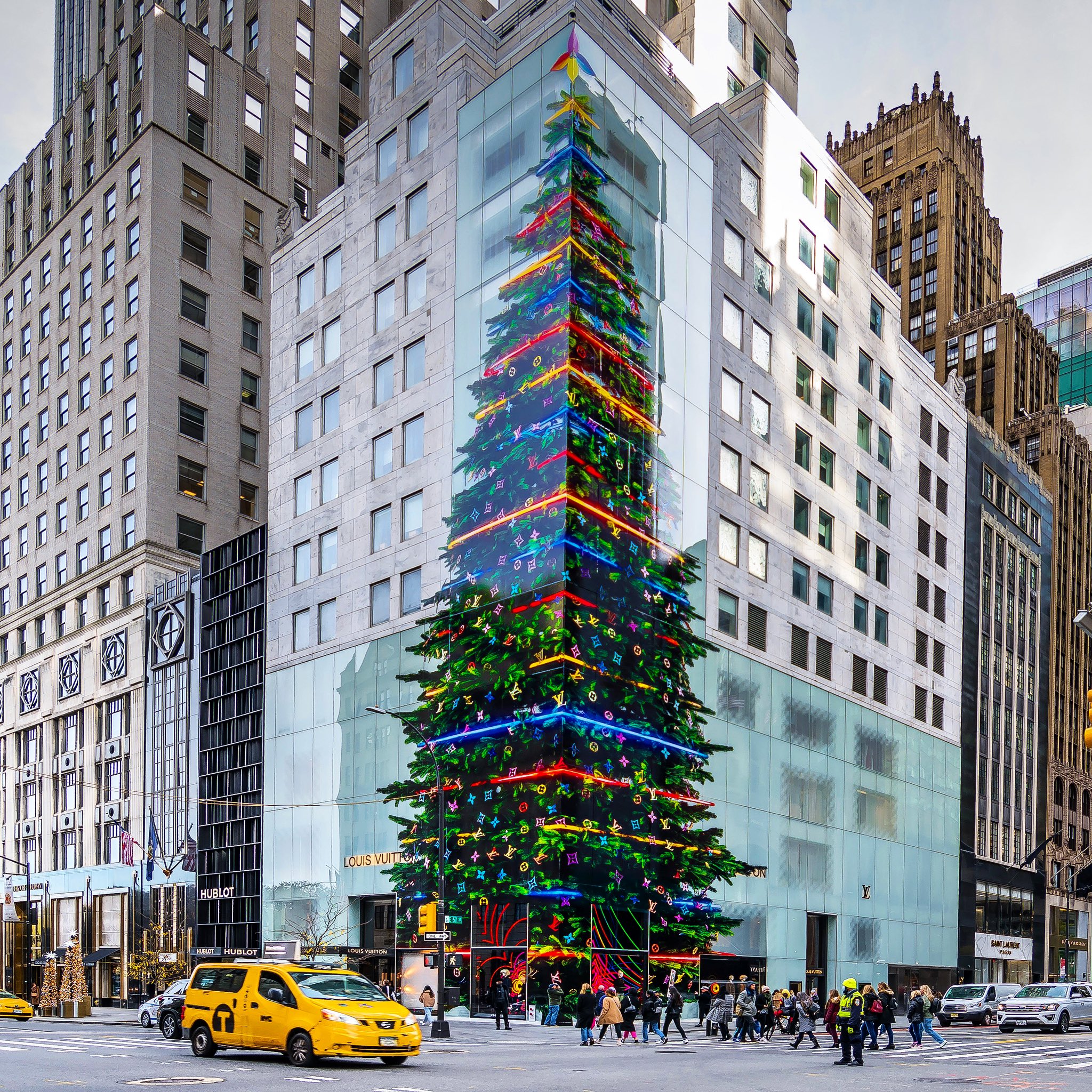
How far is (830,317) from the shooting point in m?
68.1

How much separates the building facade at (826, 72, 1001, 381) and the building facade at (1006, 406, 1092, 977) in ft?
42.1

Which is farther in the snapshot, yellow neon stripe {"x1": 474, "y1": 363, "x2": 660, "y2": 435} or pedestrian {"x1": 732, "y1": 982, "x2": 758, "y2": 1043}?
yellow neon stripe {"x1": 474, "y1": 363, "x2": 660, "y2": 435}

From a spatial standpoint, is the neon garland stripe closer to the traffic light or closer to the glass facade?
the traffic light

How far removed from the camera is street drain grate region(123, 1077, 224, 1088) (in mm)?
19686

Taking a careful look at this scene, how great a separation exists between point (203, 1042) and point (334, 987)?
354 cm

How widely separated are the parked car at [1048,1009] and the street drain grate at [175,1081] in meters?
32.5

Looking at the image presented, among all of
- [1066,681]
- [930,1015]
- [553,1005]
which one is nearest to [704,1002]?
[553,1005]

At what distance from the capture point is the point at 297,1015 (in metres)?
23.3

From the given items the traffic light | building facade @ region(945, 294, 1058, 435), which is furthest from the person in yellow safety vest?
building facade @ region(945, 294, 1058, 435)

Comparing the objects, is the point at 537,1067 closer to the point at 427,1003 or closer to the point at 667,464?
the point at 427,1003

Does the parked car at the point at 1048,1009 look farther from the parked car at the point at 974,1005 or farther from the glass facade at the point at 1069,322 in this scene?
the glass facade at the point at 1069,322

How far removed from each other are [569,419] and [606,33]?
17.3 m

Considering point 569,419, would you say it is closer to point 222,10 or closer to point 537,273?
point 537,273

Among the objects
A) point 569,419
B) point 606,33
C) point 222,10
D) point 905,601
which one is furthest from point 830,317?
point 222,10
